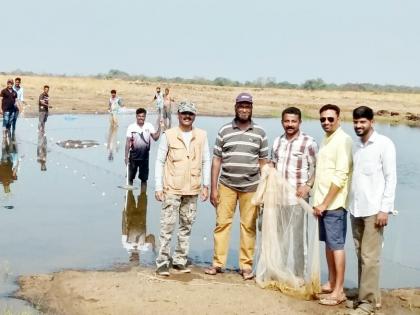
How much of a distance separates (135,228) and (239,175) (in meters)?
2.91

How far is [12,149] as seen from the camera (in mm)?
16828

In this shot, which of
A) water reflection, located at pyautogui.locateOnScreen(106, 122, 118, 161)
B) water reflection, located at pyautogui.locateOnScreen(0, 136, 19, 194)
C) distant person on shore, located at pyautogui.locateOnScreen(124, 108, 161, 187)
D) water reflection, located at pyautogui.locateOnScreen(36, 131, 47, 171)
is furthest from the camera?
water reflection, located at pyautogui.locateOnScreen(106, 122, 118, 161)

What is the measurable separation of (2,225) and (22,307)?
321 cm

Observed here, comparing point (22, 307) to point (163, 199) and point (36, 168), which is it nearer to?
point (163, 199)

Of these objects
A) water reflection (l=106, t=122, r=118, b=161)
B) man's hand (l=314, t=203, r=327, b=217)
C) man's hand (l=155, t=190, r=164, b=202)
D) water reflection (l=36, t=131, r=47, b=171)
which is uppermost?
man's hand (l=314, t=203, r=327, b=217)

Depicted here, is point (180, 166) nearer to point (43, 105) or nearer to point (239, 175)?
point (239, 175)

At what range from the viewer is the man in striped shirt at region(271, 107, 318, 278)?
21.0 feet

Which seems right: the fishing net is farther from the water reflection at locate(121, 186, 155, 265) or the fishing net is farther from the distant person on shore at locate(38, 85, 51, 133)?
the distant person on shore at locate(38, 85, 51, 133)

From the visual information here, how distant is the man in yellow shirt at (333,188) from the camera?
20.1ft

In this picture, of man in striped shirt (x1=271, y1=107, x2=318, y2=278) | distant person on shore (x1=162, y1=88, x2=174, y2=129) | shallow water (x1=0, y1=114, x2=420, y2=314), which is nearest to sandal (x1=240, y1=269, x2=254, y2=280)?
man in striped shirt (x1=271, y1=107, x2=318, y2=278)

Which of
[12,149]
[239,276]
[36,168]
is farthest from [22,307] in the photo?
[12,149]

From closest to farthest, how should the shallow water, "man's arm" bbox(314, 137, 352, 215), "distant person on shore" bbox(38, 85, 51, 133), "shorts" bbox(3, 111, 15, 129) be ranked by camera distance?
"man's arm" bbox(314, 137, 352, 215) → the shallow water → "shorts" bbox(3, 111, 15, 129) → "distant person on shore" bbox(38, 85, 51, 133)

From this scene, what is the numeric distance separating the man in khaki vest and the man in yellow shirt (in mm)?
1246

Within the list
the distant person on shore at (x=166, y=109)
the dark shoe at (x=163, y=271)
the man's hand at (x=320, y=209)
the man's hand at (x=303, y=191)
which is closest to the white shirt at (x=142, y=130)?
the dark shoe at (x=163, y=271)
